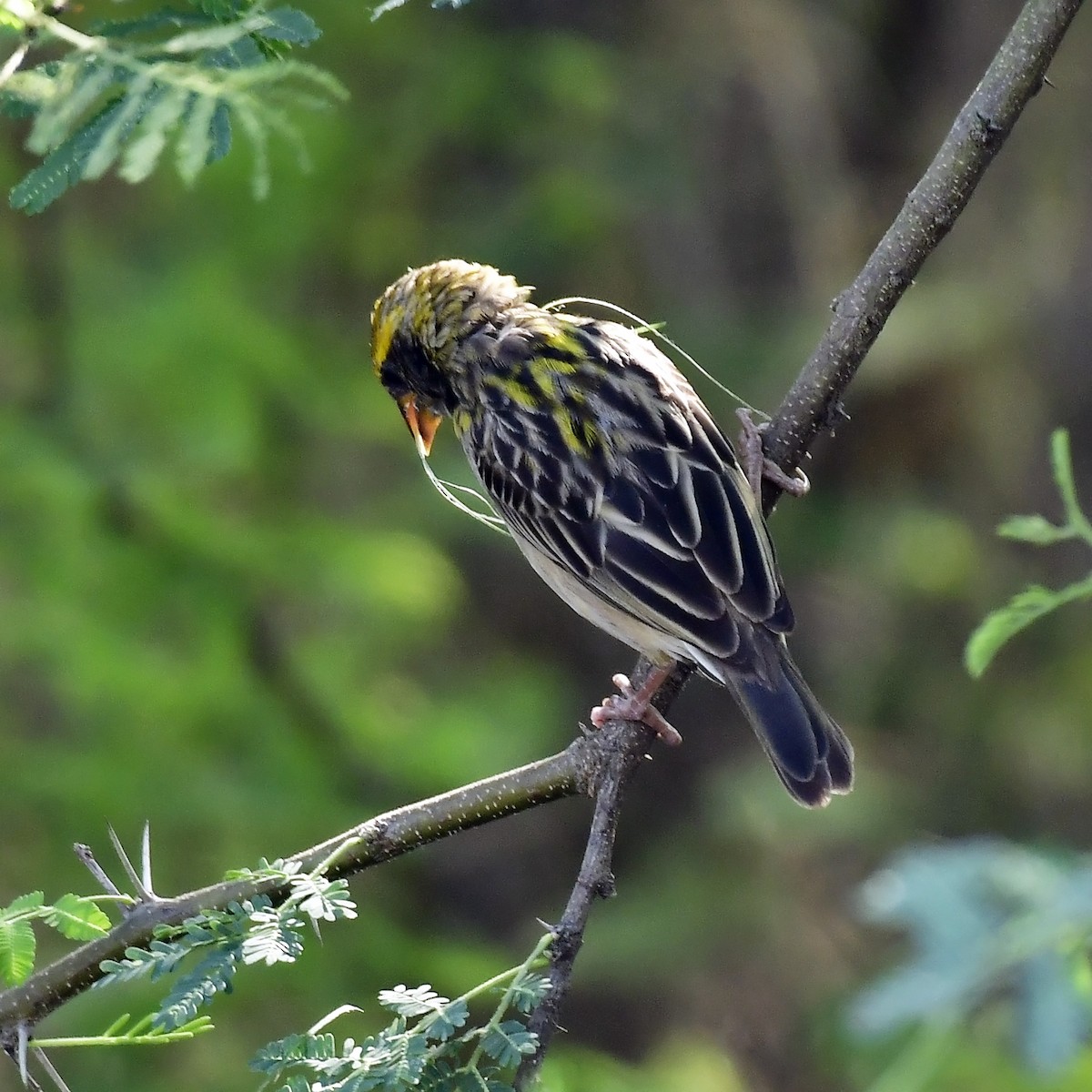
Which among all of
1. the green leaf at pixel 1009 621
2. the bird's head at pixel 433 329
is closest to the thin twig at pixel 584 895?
the green leaf at pixel 1009 621

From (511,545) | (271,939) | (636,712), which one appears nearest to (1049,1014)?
(271,939)

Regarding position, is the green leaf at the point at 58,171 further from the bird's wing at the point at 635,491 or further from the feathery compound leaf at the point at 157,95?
the bird's wing at the point at 635,491

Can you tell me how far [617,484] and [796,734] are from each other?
35.6 inches

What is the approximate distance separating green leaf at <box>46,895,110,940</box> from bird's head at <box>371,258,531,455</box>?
95.8 inches

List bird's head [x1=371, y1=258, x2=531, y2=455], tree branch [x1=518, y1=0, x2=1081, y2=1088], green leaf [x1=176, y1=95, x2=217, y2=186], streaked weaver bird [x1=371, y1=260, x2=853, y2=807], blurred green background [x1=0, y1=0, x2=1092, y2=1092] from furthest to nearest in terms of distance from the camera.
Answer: blurred green background [x1=0, y1=0, x2=1092, y2=1092] < bird's head [x1=371, y1=258, x2=531, y2=455] < streaked weaver bird [x1=371, y1=260, x2=853, y2=807] < tree branch [x1=518, y1=0, x2=1081, y2=1088] < green leaf [x1=176, y1=95, x2=217, y2=186]

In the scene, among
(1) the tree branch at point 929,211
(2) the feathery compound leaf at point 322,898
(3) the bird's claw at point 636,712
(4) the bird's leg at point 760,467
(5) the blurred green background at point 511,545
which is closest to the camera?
(2) the feathery compound leaf at point 322,898

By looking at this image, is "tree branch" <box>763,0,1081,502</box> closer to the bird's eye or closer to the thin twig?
the thin twig

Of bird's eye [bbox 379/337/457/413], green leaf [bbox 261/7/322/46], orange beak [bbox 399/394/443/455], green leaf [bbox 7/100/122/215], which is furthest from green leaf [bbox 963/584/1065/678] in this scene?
orange beak [bbox 399/394/443/455]

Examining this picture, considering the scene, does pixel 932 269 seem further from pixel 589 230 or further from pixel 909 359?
pixel 589 230

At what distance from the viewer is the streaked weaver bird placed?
4.09m

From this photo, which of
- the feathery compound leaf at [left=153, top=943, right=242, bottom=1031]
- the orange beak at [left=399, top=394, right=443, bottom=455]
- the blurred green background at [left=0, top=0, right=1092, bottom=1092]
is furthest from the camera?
the blurred green background at [left=0, top=0, right=1092, bottom=1092]

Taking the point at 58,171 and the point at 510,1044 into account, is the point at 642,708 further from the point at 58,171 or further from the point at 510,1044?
the point at 58,171

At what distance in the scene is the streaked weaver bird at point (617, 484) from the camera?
409 cm

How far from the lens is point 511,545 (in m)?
9.83
